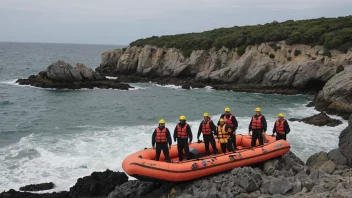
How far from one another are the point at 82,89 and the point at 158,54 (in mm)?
17112

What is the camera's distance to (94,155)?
62.9 feet

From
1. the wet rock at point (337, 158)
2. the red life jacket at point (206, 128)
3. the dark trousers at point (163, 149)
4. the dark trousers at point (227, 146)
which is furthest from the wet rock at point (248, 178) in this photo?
the wet rock at point (337, 158)

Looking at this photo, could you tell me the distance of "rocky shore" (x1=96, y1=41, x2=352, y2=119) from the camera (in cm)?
3066

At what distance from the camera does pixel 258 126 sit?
13992mm

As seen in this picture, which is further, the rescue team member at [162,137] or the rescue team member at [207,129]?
the rescue team member at [207,129]

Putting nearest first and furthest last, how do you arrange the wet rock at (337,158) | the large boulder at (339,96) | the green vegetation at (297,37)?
the wet rock at (337,158) < the large boulder at (339,96) < the green vegetation at (297,37)

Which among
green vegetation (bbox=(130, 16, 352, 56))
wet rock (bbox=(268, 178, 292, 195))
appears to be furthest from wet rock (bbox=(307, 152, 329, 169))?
green vegetation (bbox=(130, 16, 352, 56))

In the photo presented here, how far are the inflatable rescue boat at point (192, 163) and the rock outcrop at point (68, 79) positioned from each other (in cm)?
3358

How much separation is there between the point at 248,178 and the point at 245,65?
3577 cm

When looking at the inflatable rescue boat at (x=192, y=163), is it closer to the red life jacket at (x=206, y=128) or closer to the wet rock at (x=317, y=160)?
the red life jacket at (x=206, y=128)

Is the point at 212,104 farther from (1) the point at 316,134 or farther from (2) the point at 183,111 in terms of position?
(1) the point at 316,134

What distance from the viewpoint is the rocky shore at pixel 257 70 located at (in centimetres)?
3066

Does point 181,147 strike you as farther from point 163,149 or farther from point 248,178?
point 248,178

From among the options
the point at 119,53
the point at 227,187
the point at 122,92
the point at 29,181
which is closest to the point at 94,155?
the point at 29,181
